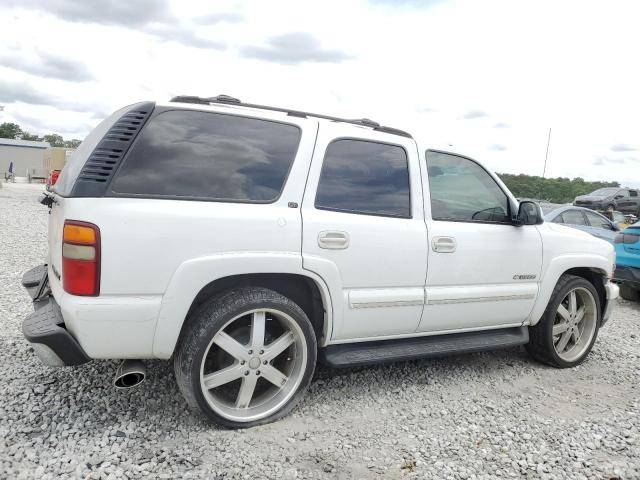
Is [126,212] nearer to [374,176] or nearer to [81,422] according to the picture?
[81,422]

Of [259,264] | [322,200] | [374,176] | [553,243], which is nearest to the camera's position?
[259,264]

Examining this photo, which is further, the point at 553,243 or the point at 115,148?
the point at 553,243

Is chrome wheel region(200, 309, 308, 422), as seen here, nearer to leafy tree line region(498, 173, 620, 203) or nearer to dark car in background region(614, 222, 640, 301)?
dark car in background region(614, 222, 640, 301)

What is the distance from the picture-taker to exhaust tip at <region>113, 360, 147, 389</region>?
8.77 ft

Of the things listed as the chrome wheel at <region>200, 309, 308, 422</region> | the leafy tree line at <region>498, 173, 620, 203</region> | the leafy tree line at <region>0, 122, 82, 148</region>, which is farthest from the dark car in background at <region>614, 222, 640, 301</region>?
the leafy tree line at <region>0, 122, 82, 148</region>

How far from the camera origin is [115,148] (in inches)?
105

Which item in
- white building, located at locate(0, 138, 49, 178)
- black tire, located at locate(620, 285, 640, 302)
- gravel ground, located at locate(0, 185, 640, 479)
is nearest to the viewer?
gravel ground, located at locate(0, 185, 640, 479)

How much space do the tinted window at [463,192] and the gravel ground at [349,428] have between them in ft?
4.25

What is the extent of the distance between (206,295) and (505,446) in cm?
197

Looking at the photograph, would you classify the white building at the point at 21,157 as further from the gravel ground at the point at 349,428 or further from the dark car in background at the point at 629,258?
the gravel ground at the point at 349,428

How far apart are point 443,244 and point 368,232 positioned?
2.07 feet

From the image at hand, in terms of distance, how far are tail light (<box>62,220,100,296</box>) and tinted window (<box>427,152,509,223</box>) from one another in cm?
218

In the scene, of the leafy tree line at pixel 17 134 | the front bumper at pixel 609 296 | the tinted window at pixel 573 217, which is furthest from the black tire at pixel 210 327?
the leafy tree line at pixel 17 134

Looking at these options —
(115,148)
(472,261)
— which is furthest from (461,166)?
(115,148)
